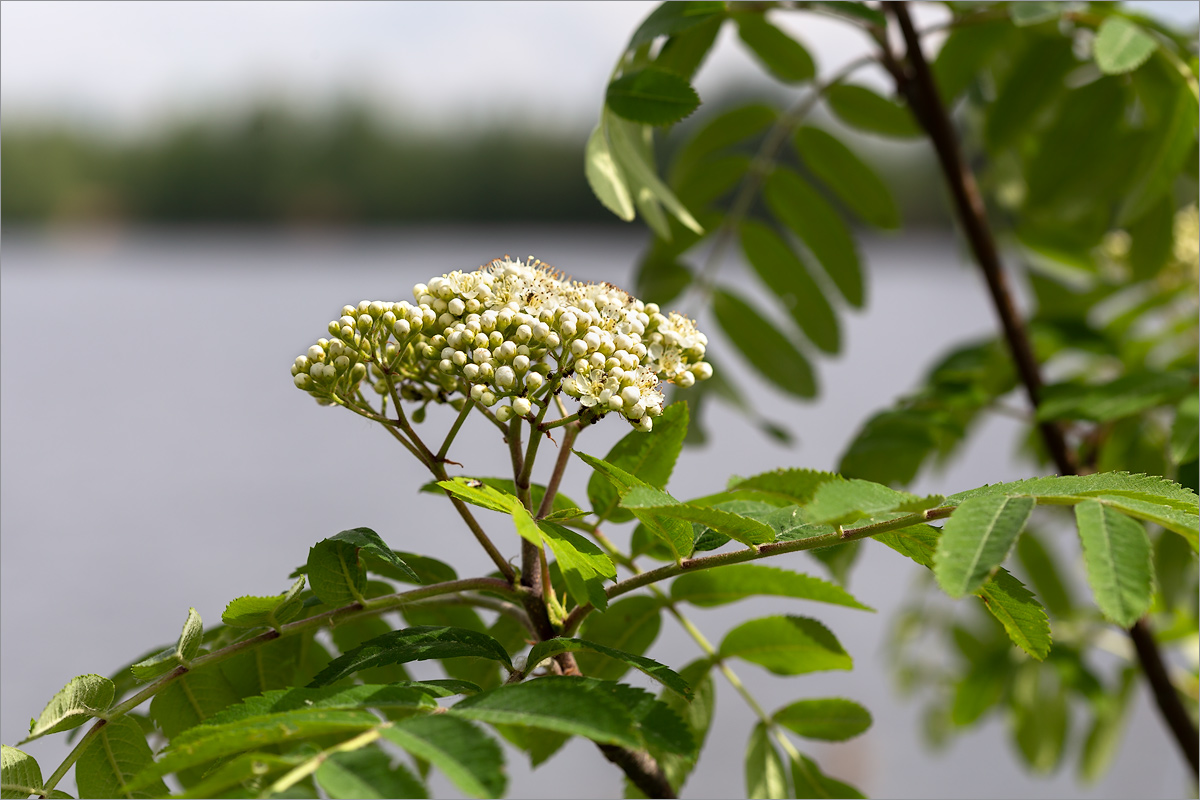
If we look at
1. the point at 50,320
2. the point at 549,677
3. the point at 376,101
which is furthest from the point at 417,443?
the point at 376,101

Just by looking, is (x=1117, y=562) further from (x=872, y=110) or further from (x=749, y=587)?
(x=872, y=110)

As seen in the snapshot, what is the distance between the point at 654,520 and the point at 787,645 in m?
0.35

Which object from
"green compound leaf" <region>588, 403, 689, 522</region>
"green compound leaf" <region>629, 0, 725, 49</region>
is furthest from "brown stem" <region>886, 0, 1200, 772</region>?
"green compound leaf" <region>588, 403, 689, 522</region>

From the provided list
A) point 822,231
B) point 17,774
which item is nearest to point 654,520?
point 17,774

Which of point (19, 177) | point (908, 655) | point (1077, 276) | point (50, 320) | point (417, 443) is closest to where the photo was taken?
point (417, 443)

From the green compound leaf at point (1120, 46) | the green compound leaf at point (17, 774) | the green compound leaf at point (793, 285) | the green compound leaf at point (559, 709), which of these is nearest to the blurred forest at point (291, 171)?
the green compound leaf at point (793, 285)

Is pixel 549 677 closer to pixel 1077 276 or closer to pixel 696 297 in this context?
pixel 696 297

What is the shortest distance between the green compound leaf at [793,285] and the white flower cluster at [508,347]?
636mm

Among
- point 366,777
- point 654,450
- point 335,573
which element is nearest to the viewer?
point 366,777

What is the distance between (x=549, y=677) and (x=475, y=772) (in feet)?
0.31

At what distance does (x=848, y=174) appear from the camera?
148 cm

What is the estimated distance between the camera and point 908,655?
2264mm

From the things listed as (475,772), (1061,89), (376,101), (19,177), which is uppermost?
(376,101)

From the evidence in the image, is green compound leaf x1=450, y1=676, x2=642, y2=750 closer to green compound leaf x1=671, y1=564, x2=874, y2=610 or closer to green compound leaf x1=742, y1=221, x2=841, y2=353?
green compound leaf x1=671, y1=564, x2=874, y2=610
